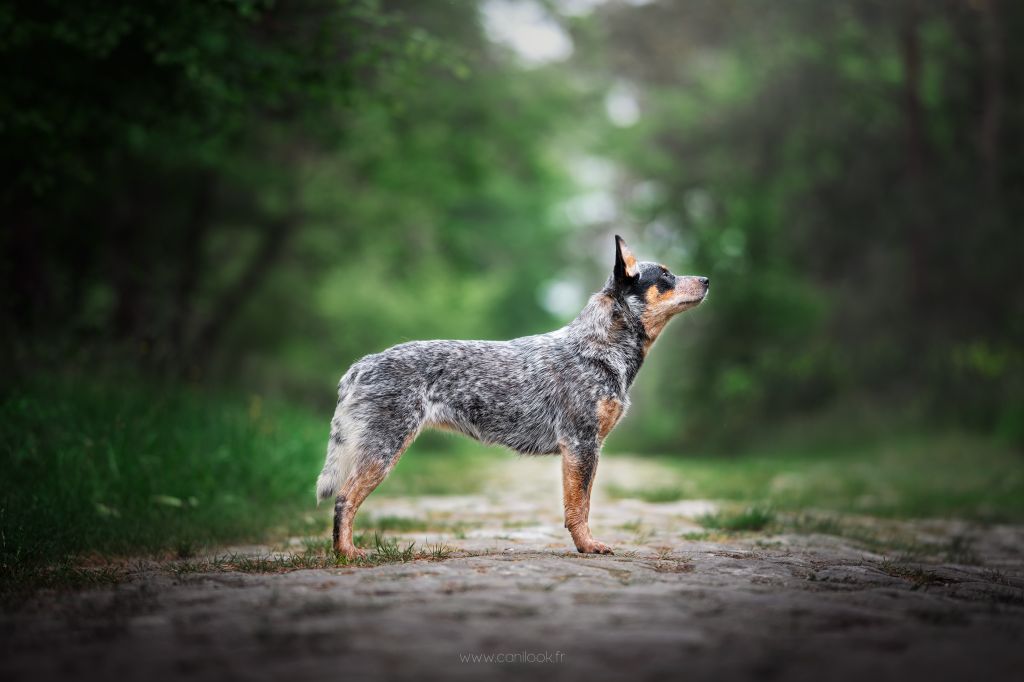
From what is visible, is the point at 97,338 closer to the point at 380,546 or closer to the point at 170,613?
the point at 380,546

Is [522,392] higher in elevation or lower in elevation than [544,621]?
higher

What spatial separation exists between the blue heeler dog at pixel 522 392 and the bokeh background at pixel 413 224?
6.96ft

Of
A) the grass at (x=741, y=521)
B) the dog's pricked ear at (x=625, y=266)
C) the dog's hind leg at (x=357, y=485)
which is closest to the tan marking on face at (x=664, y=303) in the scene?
the dog's pricked ear at (x=625, y=266)

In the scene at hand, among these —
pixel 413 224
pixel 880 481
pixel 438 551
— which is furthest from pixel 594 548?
pixel 413 224

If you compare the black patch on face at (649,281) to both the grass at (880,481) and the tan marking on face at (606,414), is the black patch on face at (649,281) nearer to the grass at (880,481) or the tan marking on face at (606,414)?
the tan marking on face at (606,414)

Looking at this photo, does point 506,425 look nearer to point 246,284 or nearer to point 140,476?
point 140,476

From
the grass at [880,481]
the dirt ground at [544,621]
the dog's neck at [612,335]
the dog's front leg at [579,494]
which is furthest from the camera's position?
Result: the grass at [880,481]

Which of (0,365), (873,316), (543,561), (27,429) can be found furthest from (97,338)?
(873,316)

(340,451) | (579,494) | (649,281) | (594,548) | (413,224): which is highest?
(413,224)

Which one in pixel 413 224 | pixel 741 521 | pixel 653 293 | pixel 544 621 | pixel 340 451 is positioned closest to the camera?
pixel 544 621

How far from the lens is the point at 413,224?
2156 cm

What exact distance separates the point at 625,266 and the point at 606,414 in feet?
3.57

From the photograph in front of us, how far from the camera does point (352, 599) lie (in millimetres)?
4730

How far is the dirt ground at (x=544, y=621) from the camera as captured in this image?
3634 millimetres
